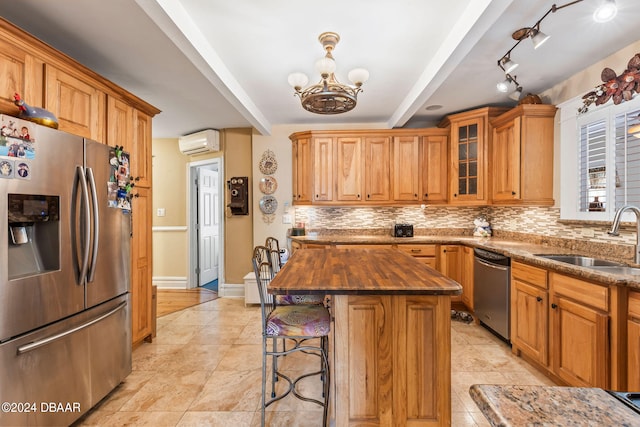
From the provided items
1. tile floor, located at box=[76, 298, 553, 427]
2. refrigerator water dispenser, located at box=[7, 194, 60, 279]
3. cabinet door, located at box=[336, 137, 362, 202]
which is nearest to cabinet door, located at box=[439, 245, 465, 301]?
tile floor, located at box=[76, 298, 553, 427]

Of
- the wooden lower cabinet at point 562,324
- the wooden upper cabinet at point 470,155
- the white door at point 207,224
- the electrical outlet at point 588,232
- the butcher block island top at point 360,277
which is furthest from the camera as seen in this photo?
the white door at point 207,224

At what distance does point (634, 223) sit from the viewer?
7.15 feet

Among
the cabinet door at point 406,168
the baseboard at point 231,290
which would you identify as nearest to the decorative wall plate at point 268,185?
the baseboard at point 231,290

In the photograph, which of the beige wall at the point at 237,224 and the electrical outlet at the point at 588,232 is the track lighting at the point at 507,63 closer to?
the electrical outlet at the point at 588,232

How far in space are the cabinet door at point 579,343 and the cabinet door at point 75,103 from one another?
139 inches

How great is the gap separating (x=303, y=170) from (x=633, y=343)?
347 centimetres

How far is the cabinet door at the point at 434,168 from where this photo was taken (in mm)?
4043

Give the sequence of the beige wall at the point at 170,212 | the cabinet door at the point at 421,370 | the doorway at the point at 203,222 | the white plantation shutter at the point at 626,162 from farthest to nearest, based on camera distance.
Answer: the beige wall at the point at 170,212
the doorway at the point at 203,222
the white plantation shutter at the point at 626,162
the cabinet door at the point at 421,370

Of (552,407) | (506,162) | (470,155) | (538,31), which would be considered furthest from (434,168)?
(552,407)

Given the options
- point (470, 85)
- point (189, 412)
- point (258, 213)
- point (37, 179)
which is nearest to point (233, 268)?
point (258, 213)

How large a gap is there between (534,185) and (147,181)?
3.79 metres

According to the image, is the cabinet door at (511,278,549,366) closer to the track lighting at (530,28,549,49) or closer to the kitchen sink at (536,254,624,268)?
the kitchen sink at (536,254,624,268)

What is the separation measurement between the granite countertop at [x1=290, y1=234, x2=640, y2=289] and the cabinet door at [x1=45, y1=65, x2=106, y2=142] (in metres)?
2.42

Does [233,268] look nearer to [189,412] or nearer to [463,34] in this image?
[189,412]
